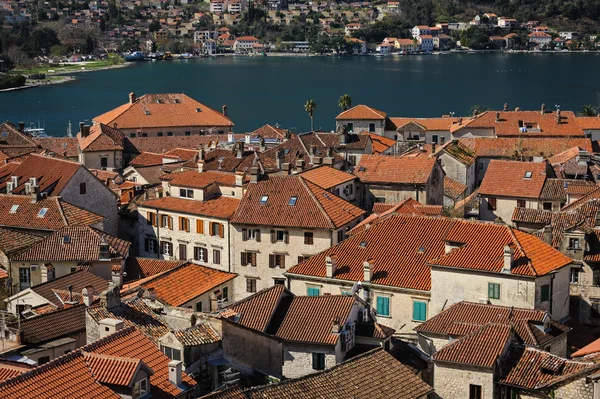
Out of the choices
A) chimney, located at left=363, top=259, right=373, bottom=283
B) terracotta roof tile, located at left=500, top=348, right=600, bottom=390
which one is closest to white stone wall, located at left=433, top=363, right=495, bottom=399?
terracotta roof tile, located at left=500, top=348, right=600, bottom=390

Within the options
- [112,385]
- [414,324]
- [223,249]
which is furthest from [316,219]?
[112,385]

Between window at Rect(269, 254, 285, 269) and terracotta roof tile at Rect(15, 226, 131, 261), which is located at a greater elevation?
terracotta roof tile at Rect(15, 226, 131, 261)

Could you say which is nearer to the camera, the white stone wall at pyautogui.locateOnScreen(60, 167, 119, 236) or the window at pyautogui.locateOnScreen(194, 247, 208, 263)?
the window at pyautogui.locateOnScreen(194, 247, 208, 263)

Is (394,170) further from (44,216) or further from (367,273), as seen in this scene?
(367,273)

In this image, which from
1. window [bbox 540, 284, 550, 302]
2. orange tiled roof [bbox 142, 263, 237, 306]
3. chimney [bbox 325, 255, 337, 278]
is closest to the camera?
window [bbox 540, 284, 550, 302]

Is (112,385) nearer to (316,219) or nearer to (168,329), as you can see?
(168,329)

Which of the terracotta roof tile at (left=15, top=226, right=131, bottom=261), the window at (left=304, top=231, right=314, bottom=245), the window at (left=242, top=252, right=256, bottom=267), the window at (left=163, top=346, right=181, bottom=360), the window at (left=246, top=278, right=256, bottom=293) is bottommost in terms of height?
the window at (left=246, top=278, right=256, bottom=293)

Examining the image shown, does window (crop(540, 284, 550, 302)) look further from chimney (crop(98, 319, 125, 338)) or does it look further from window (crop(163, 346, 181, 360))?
chimney (crop(98, 319, 125, 338))
